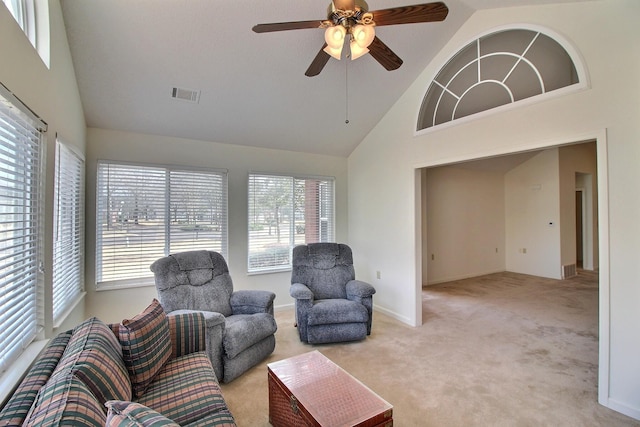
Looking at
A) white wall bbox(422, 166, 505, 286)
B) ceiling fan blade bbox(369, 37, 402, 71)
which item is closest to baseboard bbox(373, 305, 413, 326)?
white wall bbox(422, 166, 505, 286)

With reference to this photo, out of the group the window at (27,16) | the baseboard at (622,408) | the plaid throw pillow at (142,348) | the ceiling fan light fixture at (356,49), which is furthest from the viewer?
the baseboard at (622,408)

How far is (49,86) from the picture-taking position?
2.05 metres

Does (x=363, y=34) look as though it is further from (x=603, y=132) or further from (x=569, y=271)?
(x=569, y=271)

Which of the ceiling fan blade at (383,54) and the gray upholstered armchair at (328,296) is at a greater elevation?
the ceiling fan blade at (383,54)

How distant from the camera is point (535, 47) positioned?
269 centimetres

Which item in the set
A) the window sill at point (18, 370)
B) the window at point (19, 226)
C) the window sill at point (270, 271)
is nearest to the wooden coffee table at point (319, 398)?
the window sill at point (18, 370)

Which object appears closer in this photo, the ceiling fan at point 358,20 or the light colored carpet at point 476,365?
the ceiling fan at point 358,20

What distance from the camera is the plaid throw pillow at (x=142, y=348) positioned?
5.44 feet

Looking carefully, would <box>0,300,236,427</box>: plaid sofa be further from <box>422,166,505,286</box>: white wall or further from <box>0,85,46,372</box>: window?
<box>422,166,505,286</box>: white wall

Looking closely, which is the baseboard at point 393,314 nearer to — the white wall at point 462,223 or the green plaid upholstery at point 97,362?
the white wall at point 462,223

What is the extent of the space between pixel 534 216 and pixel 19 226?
8.35 metres

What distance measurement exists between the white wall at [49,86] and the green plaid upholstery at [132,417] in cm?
159

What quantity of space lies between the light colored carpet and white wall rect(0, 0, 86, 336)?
1.78 m

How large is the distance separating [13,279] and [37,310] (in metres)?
0.46
